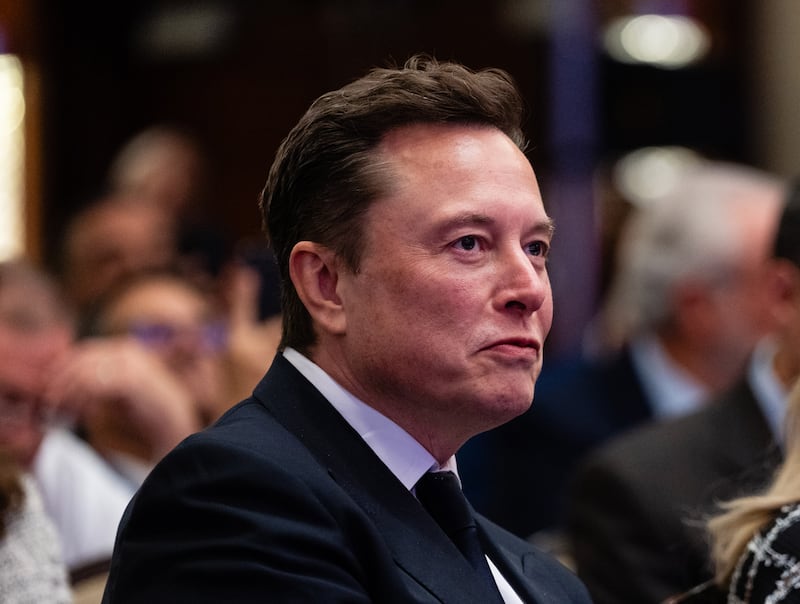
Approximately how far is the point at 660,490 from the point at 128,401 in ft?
4.70

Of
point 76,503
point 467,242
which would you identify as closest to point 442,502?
point 467,242

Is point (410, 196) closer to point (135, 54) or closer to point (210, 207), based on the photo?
point (210, 207)

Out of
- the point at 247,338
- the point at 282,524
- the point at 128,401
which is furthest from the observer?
the point at 247,338

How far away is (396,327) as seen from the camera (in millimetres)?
1941

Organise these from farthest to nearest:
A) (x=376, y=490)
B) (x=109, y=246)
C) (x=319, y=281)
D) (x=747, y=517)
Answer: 1. (x=109, y=246)
2. (x=747, y=517)
3. (x=319, y=281)
4. (x=376, y=490)

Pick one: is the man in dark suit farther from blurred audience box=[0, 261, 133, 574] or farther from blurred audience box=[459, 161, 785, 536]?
blurred audience box=[459, 161, 785, 536]

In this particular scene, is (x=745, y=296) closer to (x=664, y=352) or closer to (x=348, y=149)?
(x=664, y=352)

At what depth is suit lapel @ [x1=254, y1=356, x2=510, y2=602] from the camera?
1.86 metres

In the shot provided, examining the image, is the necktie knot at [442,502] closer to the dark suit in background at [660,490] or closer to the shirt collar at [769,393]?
the dark suit in background at [660,490]

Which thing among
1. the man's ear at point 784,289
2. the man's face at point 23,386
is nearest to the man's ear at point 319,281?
the man's face at point 23,386

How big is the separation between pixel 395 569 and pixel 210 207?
19.3 ft

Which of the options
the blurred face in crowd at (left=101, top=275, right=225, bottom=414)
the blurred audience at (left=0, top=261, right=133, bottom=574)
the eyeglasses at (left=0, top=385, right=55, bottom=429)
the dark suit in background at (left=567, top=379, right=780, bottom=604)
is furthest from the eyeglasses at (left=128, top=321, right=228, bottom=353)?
the dark suit in background at (left=567, top=379, right=780, bottom=604)

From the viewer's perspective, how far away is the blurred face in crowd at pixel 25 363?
323 cm

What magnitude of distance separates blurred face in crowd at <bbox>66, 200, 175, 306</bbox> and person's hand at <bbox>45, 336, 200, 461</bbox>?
4.15 feet
